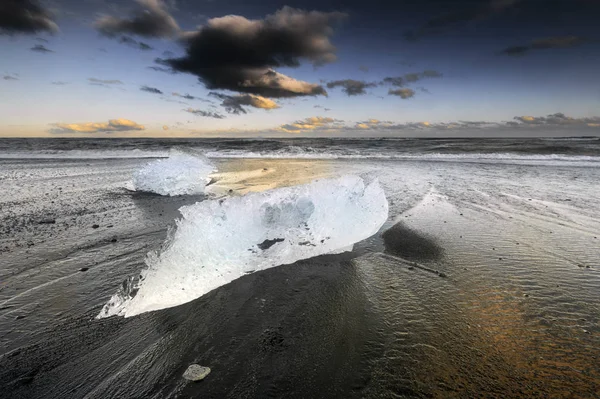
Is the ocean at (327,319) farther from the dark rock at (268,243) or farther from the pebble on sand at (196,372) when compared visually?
the dark rock at (268,243)

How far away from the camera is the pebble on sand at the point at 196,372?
2.09 m

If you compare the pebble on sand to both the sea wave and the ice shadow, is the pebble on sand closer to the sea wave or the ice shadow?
the ice shadow

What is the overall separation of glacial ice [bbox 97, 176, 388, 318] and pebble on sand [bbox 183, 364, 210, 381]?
1009mm

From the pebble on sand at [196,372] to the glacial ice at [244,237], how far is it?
1009mm

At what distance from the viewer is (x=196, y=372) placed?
2.14 meters

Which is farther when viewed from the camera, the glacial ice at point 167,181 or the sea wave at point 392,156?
the sea wave at point 392,156

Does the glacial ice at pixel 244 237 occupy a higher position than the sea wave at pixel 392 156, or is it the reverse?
the sea wave at pixel 392 156

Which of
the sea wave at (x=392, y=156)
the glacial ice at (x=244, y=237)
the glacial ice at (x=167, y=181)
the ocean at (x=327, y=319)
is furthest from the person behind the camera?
the sea wave at (x=392, y=156)

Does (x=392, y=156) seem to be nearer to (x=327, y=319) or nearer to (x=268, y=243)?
(x=268, y=243)

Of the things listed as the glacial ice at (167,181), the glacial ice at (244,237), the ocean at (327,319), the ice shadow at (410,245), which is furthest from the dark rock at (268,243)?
the glacial ice at (167,181)

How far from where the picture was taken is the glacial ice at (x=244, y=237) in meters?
3.20

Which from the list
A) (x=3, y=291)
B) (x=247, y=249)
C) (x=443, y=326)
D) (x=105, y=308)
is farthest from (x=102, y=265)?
(x=443, y=326)

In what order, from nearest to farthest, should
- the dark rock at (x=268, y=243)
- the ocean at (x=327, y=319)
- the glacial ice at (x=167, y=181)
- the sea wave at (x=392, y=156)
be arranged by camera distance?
the ocean at (x=327, y=319) < the dark rock at (x=268, y=243) < the glacial ice at (x=167, y=181) < the sea wave at (x=392, y=156)

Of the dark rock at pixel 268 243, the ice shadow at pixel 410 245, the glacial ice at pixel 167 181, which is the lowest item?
the ice shadow at pixel 410 245
